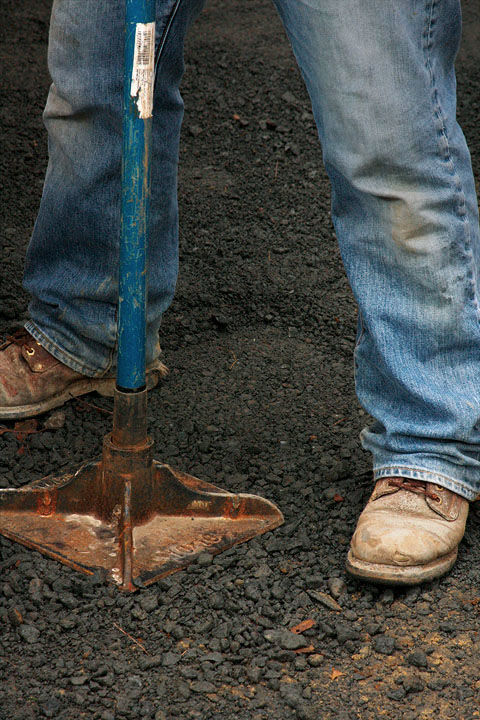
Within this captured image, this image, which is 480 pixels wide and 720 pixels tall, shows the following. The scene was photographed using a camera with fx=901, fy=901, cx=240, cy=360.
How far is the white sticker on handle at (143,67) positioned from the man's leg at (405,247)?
0.27 m

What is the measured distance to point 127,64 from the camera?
5.33 ft

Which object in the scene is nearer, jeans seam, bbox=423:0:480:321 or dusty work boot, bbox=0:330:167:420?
jeans seam, bbox=423:0:480:321

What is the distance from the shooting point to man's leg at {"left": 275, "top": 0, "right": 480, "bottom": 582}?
1.63 metres

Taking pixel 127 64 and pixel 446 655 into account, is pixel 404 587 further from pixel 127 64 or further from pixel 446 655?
pixel 127 64

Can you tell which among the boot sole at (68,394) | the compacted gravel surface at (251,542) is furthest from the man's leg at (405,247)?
the boot sole at (68,394)

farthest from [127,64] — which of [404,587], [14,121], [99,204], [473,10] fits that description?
[473,10]

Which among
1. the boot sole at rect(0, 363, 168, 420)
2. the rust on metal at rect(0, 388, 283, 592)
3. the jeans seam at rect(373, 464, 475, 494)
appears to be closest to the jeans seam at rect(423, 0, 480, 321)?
the jeans seam at rect(373, 464, 475, 494)

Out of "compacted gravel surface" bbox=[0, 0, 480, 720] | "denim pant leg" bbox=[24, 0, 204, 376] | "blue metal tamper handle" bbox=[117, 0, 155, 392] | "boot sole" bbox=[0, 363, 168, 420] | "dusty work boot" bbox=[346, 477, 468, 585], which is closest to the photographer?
"compacted gravel surface" bbox=[0, 0, 480, 720]

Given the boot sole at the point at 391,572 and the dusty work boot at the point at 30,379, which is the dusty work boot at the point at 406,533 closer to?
the boot sole at the point at 391,572

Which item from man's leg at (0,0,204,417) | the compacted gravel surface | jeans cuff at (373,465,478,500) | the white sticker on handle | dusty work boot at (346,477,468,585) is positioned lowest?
the compacted gravel surface

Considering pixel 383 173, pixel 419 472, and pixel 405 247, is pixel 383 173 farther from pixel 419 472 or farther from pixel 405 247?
pixel 419 472

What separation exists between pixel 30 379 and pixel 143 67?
956 mm

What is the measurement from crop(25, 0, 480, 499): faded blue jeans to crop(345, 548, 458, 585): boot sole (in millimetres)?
185

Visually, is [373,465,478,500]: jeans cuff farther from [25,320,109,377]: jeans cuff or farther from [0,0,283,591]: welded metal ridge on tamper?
[25,320,109,377]: jeans cuff
